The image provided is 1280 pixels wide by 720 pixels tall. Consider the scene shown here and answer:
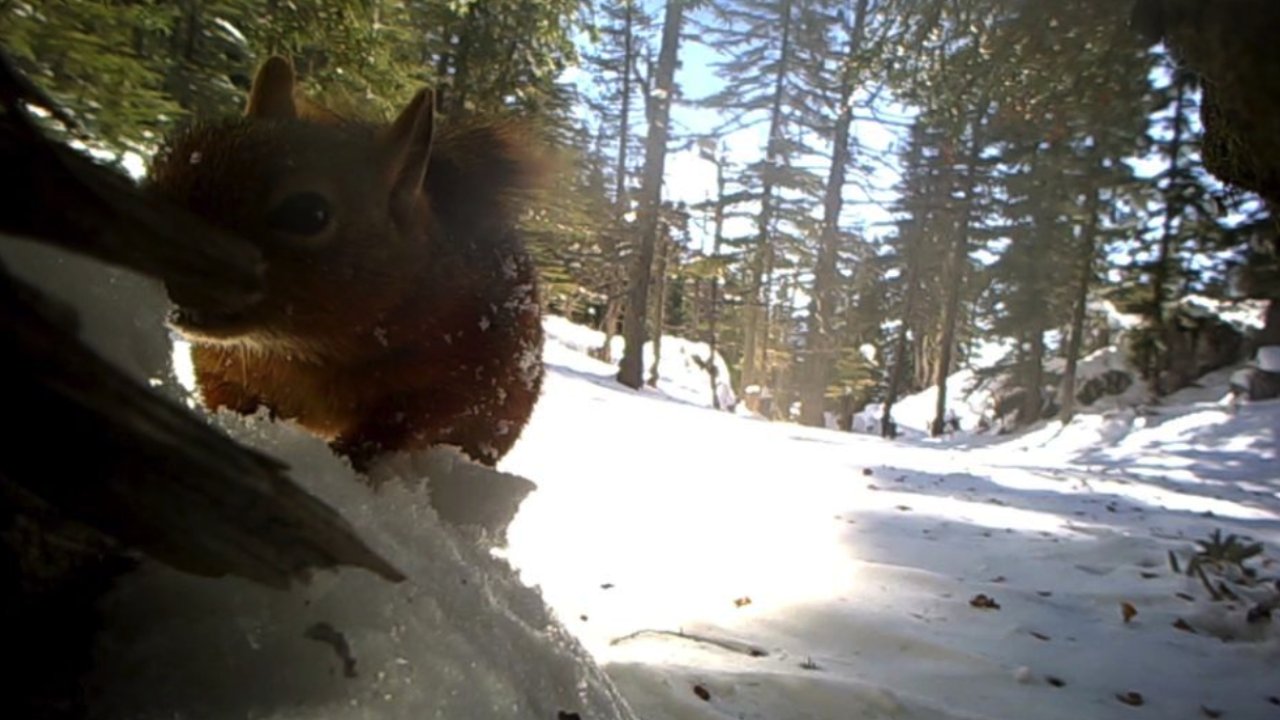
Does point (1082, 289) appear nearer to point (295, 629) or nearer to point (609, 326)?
point (609, 326)

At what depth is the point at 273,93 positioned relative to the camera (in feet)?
5.76

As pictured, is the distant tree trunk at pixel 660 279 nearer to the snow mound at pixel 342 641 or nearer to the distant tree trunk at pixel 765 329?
the distant tree trunk at pixel 765 329

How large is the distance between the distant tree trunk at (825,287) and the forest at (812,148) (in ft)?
0.28

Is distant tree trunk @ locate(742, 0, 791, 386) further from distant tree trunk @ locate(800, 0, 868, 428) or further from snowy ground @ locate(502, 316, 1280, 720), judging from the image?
snowy ground @ locate(502, 316, 1280, 720)

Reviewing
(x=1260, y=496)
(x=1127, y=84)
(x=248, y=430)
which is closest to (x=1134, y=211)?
(x=1260, y=496)

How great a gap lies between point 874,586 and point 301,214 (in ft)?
8.45

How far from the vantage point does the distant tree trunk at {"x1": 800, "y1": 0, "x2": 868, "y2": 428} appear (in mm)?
Answer: 20781

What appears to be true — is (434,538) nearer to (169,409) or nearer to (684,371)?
(169,409)

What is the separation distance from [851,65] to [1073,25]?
3.03 m

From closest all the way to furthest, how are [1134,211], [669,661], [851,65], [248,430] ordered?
[248,430]
[669,661]
[851,65]
[1134,211]

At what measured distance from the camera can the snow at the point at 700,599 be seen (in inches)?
22.1

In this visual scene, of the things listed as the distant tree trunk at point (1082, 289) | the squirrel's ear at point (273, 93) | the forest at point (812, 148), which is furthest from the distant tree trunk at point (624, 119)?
the squirrel's ear at point (273, 93)

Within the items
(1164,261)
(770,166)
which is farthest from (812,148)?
(1164,261)

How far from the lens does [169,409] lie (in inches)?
18.9
